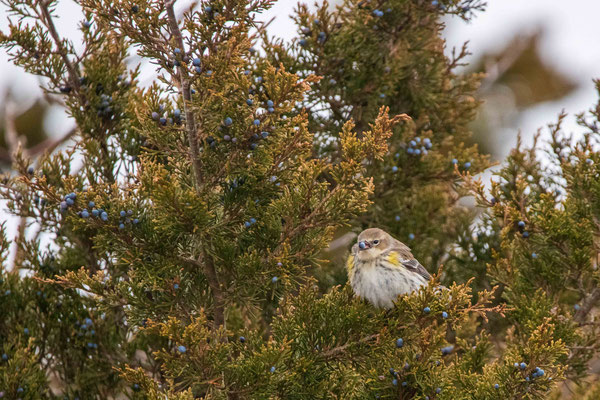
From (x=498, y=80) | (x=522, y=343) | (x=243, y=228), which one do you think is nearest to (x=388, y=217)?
(x=522, y=343)

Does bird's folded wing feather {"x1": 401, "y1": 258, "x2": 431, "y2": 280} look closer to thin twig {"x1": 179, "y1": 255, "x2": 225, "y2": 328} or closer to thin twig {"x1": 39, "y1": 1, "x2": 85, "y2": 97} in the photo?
thin twig {"x1": 179, "y1": 255, "x2": 225, "y2": 328}

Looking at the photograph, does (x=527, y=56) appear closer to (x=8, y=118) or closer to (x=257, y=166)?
(x=8, y=118)

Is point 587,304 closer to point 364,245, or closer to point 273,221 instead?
point 364,245

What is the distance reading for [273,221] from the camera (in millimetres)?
4090

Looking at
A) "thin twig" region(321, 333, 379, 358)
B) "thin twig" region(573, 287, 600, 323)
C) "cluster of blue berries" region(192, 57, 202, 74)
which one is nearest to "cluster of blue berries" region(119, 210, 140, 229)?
"cluster of blue berries" region(192, 57, 202, 74)

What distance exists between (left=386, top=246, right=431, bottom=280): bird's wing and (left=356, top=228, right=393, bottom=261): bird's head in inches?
2.8

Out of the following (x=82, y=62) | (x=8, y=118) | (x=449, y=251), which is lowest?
(x=449, y=251)

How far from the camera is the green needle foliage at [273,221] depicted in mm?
3916

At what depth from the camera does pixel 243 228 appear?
427cm

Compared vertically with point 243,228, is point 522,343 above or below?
below

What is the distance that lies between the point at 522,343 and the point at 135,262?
278 centimetres

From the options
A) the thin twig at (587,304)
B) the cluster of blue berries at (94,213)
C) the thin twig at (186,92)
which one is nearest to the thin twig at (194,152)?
the thin twig at (186,92)

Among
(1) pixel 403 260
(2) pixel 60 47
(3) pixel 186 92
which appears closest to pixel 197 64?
(3) pixel 186 92

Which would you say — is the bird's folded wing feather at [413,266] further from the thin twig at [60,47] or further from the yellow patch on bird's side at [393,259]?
the thin twig at [60,47]
